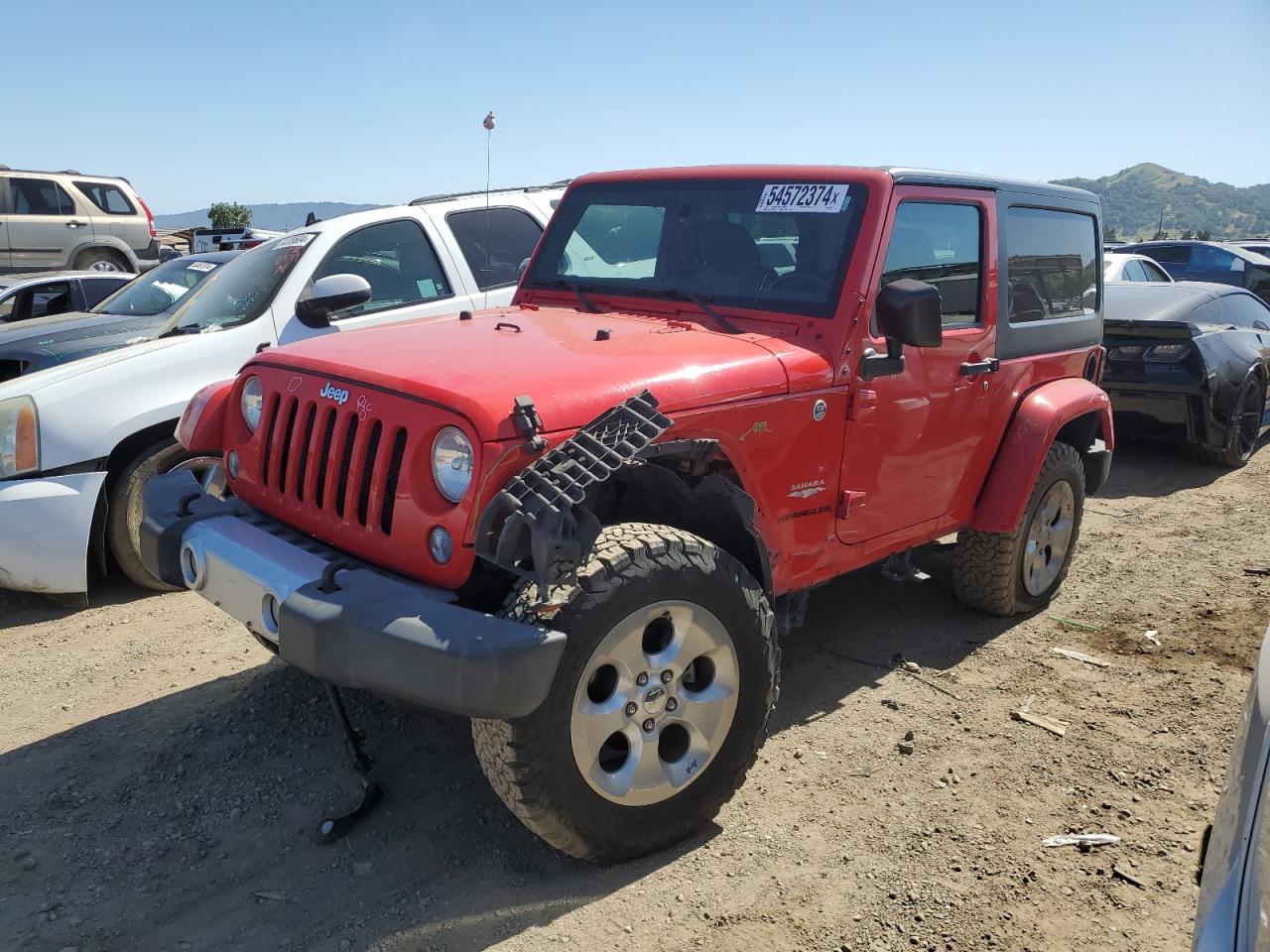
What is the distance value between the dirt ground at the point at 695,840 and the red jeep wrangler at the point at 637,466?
0.24 metres

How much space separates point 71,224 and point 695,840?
15.9m

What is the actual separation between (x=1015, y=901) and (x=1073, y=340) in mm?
2864

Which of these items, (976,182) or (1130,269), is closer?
(976,182)

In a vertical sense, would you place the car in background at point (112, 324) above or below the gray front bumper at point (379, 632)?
above

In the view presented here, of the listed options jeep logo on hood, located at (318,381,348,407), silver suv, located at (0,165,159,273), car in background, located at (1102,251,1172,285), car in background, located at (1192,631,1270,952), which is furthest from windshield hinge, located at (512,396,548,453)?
silver suv, located at (0,165,159,273)

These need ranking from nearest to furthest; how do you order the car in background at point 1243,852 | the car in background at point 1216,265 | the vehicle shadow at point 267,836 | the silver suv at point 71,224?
the car in background at point 1243,852
the vehicle shadow at point 267,836
the silver suv at point 71,224
the car in background at point 1216,265

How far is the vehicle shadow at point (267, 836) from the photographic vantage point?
2.67m

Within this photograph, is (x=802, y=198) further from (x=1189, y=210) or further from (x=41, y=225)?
(x=1189, y=210)

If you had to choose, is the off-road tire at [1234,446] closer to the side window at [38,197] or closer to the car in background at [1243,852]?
the car in background at [1243,852]

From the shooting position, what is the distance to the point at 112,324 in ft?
20.9

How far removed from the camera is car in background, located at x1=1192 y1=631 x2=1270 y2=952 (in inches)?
63.1


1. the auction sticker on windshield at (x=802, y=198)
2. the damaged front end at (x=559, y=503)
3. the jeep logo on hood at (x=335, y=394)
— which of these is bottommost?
the damaged front end at (x=559, y=503)

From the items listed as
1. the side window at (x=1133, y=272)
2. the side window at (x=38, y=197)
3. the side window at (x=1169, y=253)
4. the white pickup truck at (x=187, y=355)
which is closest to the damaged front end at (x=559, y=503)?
the white pickup truck at (x=187, y=355)

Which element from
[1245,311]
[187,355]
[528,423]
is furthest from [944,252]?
[1245,311]
